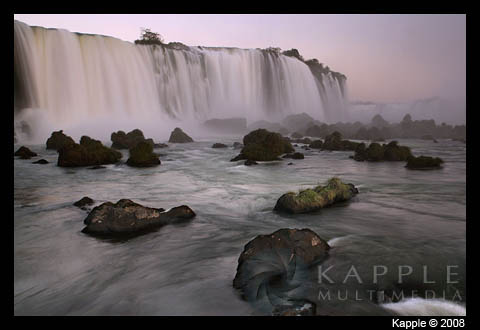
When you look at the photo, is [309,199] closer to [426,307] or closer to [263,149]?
[426,307]

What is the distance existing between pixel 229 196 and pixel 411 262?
241 inches

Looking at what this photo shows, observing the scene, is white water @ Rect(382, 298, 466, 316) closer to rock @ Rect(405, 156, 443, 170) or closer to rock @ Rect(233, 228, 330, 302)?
rock @ Rect(233, 228, 330, 302)

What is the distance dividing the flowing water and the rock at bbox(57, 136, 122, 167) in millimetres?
2146

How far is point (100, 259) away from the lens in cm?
505

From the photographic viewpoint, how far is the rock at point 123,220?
6.11 m

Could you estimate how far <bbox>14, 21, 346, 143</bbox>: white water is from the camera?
29.5 m

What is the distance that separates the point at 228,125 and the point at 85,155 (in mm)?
33421

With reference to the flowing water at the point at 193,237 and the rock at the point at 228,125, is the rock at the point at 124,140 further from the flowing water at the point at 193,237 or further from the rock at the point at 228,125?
the rock at the point at 228,125

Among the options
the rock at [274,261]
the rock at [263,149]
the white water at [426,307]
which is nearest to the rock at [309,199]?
the rock at [274,261]

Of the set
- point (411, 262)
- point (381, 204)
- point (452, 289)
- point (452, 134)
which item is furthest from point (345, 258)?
point (452, 134)

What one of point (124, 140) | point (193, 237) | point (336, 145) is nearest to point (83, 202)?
point (193, 237)
